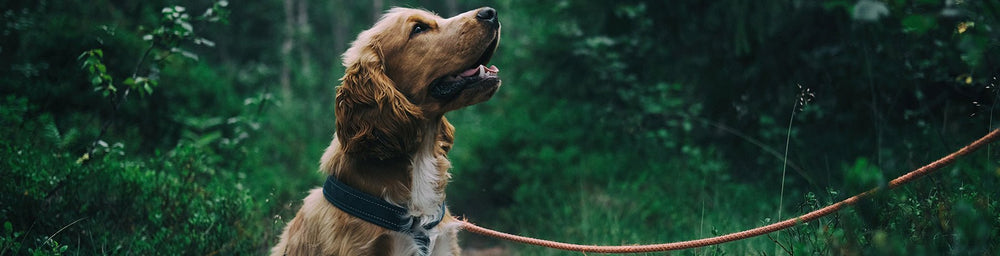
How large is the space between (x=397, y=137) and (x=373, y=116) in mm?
148

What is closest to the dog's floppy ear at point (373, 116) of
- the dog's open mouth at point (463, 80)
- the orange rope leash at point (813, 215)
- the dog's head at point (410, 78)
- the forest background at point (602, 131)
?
the dog's head at point (410, 78)

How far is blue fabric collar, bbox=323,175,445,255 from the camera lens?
2.69 m

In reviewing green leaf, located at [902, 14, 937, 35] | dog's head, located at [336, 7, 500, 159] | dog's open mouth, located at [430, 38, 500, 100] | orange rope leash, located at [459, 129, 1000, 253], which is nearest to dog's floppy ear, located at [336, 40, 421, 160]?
dog's head, located at [336, 7, 500, 159]

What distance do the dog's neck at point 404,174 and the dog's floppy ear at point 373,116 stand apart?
53 millimetres

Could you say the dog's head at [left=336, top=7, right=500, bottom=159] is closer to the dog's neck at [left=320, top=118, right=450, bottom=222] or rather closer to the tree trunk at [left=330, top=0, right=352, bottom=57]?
the dog's neck at [left=320, top=118, right=450, bottom=222]

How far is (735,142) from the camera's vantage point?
6.16 metres

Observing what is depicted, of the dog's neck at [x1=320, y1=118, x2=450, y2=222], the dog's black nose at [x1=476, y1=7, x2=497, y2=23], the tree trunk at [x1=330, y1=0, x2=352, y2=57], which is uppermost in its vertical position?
the tree trunk at [x1=330, y1=0, x2=352, y2=57]

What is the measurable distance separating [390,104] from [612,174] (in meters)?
3.75

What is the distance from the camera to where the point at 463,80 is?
9.69ft

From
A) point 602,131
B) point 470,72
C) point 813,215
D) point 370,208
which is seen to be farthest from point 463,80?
point 602,131

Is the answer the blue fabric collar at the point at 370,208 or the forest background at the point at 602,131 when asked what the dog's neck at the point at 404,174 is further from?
the forest background at the point at 602,131

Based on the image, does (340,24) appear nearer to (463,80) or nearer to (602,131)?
(602,131)

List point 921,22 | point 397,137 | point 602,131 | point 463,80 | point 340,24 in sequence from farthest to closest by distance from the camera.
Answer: point 340,24, point 602,131, point 463,80, point 397,137, point 921,22

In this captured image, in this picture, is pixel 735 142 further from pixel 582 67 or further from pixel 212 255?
pixel 212 255
